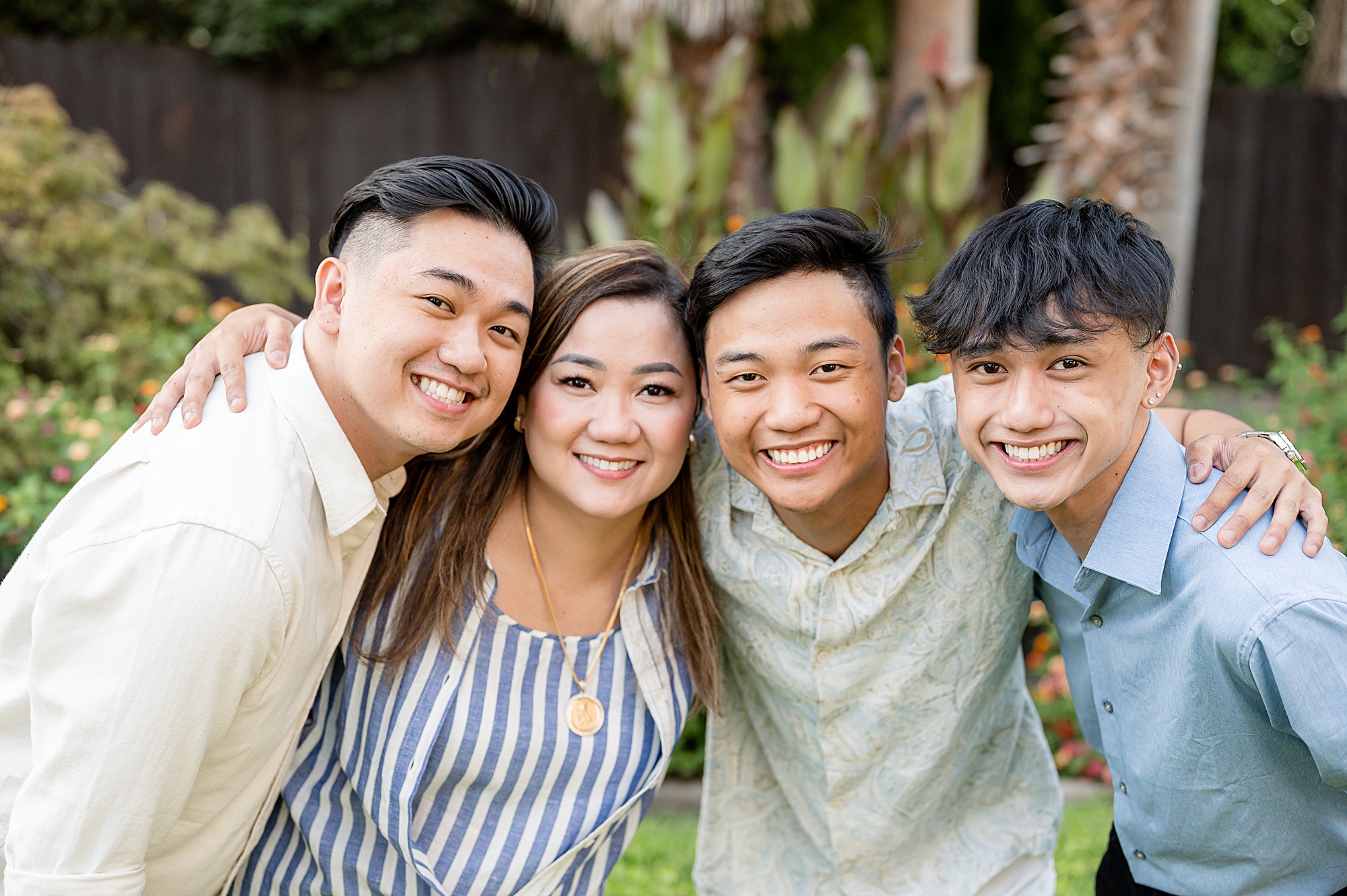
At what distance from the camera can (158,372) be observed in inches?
186

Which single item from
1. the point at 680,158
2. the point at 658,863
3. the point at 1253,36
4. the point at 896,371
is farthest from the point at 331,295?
the point at 1253,36

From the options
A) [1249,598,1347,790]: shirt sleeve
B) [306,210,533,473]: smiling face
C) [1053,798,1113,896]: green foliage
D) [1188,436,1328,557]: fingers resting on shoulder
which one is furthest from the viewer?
[1053,798,1113,896]: green foliage

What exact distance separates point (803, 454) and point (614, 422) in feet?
1.35

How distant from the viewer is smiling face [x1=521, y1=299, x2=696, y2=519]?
7.50ft

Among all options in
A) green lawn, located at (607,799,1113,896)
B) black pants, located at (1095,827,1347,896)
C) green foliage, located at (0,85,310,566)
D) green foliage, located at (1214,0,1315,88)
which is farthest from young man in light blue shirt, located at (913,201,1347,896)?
green foliage, located at (1214,0,1315,88)

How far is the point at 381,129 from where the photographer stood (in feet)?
27.6

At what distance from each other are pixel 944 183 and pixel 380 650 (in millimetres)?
4378

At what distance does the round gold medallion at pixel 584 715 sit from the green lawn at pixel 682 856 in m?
1.42

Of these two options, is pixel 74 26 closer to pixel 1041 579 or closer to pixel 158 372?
pixel 158 372

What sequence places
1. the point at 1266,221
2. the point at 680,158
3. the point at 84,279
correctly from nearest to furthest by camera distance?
the point at 84,279 < the point at 680,158 < the point at 1266,221

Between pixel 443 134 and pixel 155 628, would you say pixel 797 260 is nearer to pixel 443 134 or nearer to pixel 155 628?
pixel 155 628

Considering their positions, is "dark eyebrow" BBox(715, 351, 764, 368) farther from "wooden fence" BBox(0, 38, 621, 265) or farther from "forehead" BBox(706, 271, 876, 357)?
"wooden fence" BBox(0, 38, 621, 265)

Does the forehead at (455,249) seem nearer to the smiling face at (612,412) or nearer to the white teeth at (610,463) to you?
the smiling face at (612,412)

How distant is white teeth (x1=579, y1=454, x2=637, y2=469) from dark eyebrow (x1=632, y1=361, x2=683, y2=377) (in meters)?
0.20
